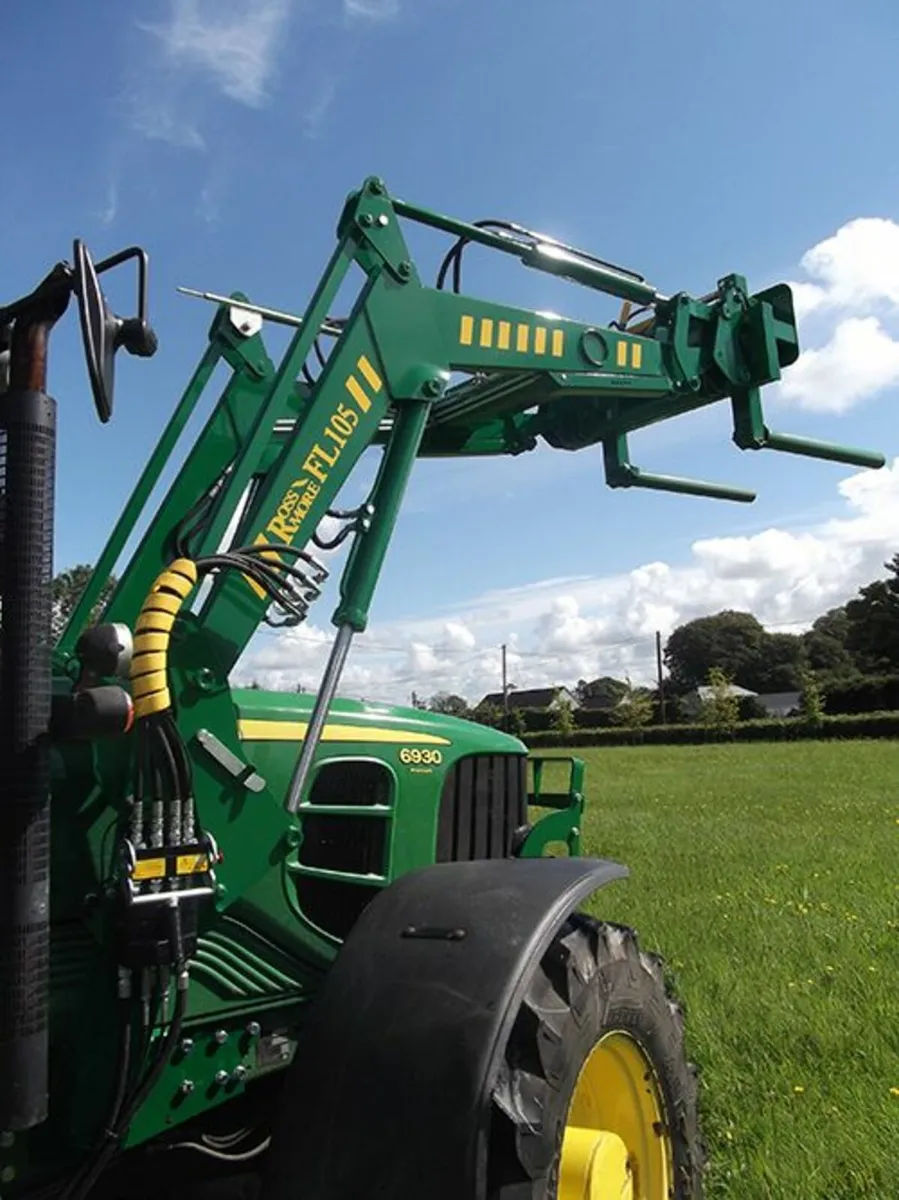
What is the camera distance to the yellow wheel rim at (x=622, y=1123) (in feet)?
9.87

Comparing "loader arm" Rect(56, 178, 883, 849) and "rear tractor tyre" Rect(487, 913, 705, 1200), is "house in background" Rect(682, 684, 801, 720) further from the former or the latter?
"rear tractor tyre" Rect(487, 913, 705, 1200)

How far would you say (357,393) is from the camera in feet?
10.5

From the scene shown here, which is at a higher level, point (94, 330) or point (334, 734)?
point (94, 330)

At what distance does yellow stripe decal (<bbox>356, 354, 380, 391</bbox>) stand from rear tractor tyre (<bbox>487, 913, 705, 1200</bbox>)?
1611 mm

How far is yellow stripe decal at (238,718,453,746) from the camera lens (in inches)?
125

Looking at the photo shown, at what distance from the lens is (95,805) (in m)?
2.64

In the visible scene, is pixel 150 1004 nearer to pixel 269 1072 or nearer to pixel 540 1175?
pixel 269 1072

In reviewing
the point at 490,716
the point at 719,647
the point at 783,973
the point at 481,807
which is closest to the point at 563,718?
the point at 490,716

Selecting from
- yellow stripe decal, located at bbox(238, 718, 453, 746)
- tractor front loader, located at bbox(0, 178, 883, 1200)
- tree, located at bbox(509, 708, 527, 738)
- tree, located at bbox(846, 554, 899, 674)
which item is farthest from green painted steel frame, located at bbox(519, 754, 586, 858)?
tree, located at bbox(846, 554, 899, 674)

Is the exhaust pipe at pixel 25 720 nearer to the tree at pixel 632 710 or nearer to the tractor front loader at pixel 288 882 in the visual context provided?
the tractor front loader at pixel 288 882

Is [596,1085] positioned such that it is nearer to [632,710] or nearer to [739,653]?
[632,710]

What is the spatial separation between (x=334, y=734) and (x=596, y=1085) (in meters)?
1.27

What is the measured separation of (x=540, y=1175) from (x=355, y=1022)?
0.53 meters

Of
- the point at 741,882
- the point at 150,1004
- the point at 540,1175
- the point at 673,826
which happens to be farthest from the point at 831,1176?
the point at 673,826
